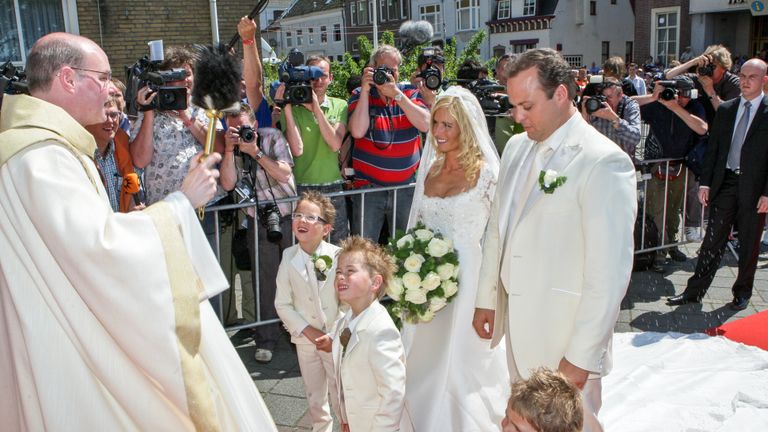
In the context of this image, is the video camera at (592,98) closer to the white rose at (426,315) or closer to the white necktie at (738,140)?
the white necktie at (738,140)

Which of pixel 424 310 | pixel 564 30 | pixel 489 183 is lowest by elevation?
pixel 424 310

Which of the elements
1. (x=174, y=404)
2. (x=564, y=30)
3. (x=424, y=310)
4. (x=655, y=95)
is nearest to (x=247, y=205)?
(x=424, y=310)

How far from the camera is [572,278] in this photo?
3.20 m

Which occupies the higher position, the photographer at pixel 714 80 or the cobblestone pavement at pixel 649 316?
the photographer at pixel 714 80

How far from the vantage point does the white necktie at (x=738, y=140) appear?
6539 mm

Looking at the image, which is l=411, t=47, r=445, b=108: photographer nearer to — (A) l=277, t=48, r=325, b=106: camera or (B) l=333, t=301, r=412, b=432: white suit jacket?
(A) l=277, t=48, r=325, b=106: camera

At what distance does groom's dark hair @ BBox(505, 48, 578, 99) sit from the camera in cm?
319

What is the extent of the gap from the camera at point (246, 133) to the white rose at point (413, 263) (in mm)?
1582

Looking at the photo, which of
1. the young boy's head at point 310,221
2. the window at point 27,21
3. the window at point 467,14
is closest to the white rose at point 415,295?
the young boy's head at point 310,221

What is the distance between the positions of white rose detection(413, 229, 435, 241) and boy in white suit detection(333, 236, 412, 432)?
598mm

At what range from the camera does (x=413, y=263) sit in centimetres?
423

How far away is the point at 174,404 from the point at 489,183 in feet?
7.86

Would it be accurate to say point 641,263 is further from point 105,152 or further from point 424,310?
point 105,152

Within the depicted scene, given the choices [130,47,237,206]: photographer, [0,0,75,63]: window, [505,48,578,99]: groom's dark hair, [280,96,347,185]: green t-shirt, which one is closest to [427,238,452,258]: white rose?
[505,48,578,99]: groom's dark hair
